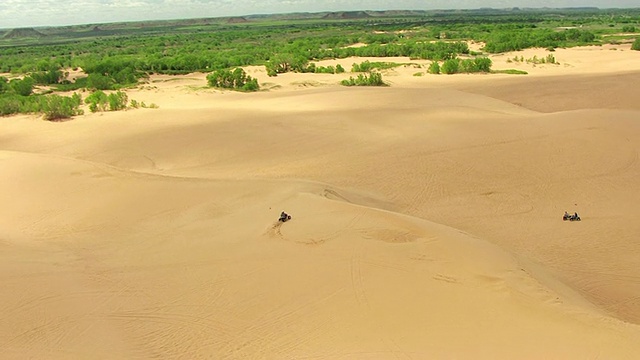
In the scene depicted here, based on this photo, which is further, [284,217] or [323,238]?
[284,217]

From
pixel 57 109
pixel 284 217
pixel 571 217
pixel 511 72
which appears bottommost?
pixel 571 217

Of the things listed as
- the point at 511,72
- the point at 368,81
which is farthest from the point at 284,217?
the point at 511,72

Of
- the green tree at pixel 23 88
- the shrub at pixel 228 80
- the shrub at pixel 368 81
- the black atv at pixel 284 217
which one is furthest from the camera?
the shrub at pixel 228 80

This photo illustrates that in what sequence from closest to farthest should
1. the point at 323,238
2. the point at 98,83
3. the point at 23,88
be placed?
the point at 323,238, the point at 23,88, the point at 98,83

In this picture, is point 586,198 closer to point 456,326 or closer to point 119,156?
point 456,326

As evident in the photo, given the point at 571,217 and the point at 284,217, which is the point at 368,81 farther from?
the point at 284,217

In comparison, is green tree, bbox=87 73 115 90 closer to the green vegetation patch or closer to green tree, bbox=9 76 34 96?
green tree, bbox=9 76 34 96

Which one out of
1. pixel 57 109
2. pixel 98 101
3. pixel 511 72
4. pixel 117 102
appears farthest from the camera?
pixel 511 72

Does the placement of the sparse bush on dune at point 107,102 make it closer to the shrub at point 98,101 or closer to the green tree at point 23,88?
the shrub at point 98,101

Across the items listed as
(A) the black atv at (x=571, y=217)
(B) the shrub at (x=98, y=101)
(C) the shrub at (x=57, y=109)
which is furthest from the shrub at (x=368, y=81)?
(A) the black atv at (x=571, y=217)

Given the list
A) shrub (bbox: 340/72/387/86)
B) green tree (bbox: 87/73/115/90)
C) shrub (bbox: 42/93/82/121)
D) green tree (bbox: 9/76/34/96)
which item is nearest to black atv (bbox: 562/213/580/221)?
shrub (bbox: 42/93/82/121)
